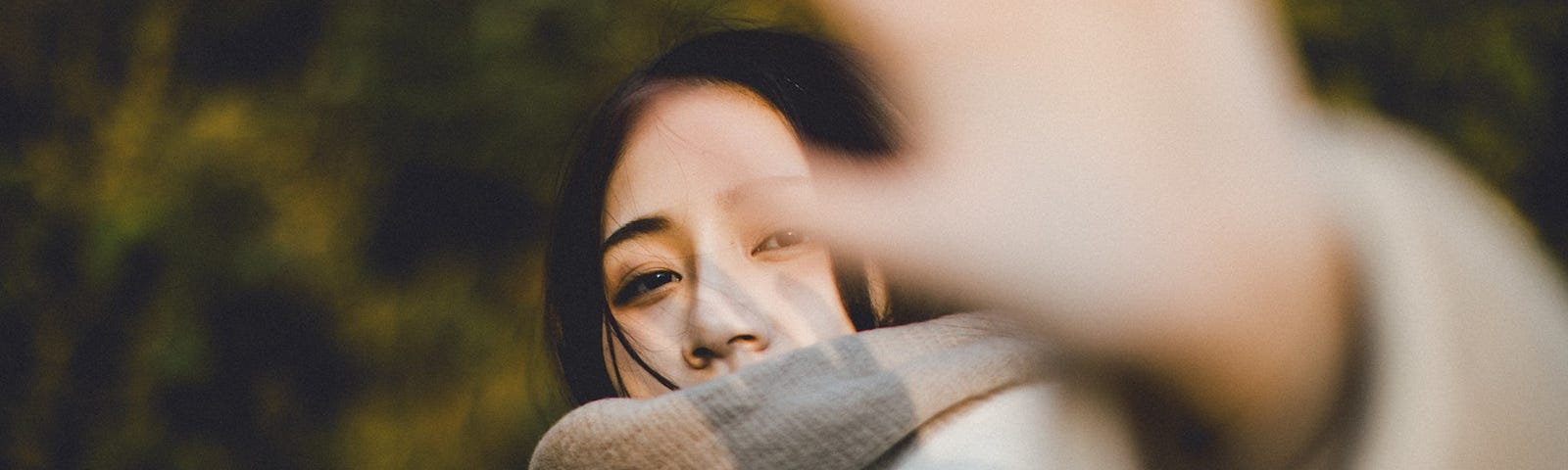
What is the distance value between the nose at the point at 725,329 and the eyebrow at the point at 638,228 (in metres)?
0.05

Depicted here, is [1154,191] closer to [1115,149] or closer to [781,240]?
[1115,149]

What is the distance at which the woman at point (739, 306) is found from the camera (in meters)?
0.50

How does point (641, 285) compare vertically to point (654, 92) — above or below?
below

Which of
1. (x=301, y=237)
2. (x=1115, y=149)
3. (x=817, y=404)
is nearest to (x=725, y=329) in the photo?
(x=817, y=404)

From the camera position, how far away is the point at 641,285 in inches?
27.6

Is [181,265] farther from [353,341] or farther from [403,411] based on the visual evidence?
[403,411]

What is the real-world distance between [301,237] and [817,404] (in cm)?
113

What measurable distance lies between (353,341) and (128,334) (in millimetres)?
276

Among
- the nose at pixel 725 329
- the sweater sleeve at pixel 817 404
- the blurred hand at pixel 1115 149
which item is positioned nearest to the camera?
the blurred hand at pixel 1115 149

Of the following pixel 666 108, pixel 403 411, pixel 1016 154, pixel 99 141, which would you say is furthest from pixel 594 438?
pixel 99 141

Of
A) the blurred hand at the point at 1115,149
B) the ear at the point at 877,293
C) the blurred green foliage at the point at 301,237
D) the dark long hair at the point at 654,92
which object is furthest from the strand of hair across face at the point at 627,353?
the blurred green foliage at the point at 301,237

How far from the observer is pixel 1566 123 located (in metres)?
1.09

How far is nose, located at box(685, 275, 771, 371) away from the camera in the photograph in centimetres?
60

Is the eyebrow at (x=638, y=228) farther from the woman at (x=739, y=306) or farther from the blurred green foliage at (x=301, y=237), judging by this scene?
the blurred green foliage at (x=301, y=237)
